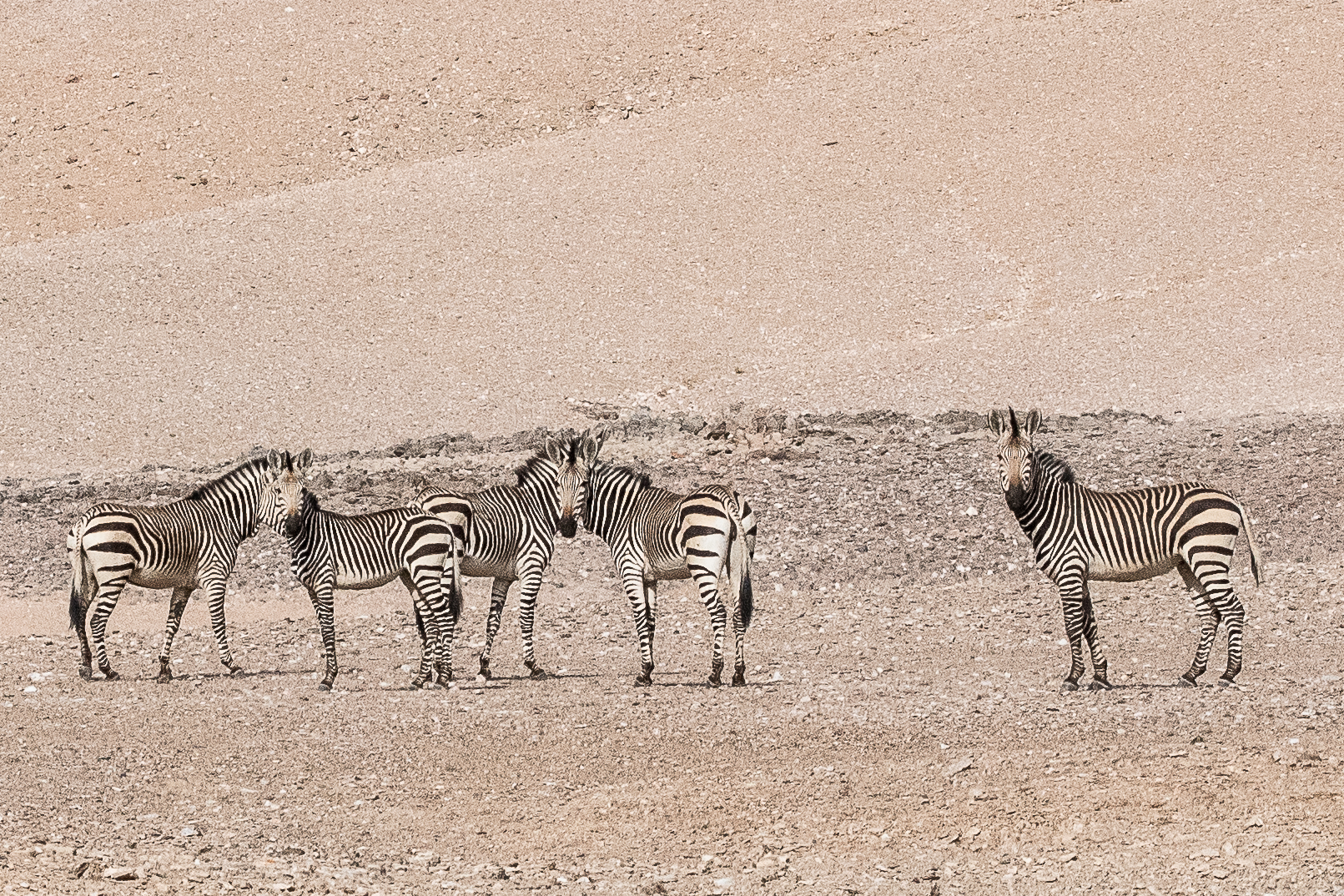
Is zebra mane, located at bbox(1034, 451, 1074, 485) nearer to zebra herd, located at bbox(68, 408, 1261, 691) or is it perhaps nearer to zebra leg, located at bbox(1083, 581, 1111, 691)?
zebra herd, located at bbox(68, 408, 1261, 691)

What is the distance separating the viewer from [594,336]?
37656 mm

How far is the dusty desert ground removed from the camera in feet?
37.0

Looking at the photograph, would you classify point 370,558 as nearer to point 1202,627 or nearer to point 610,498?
point 610,498

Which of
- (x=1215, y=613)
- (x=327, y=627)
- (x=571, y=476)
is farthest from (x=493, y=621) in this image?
(x=1215, y=613)

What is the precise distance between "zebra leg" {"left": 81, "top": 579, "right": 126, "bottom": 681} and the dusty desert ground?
36 cm

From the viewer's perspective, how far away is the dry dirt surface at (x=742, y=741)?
1045 centimetres

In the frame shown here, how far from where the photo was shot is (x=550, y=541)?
1700 cm

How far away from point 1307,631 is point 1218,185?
27.7 metres

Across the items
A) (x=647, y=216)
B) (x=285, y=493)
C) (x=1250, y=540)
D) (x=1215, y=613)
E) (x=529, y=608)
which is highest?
(x=647, y=216)

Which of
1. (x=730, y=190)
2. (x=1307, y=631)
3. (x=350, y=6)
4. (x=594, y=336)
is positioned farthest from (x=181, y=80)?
(x=1307, y=631)

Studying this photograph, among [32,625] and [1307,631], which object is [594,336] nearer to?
[32,625]

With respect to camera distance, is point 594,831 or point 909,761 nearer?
point 594,831

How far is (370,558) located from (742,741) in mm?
4227

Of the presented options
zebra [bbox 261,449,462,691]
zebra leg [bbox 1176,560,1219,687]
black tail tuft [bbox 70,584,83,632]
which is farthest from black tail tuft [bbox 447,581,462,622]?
zebra leg [bbox 1176,560,1219,687]
